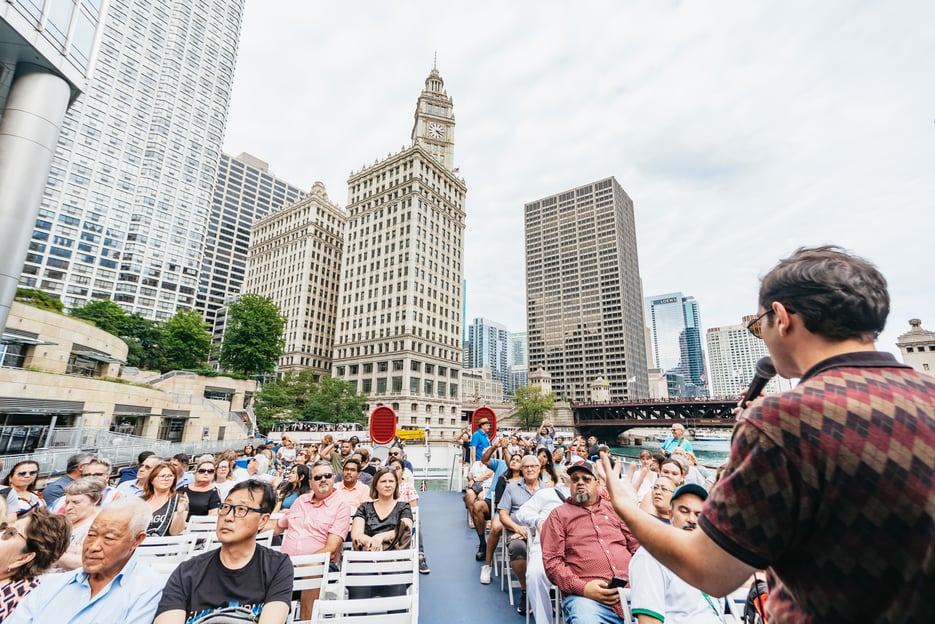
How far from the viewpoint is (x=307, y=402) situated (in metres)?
44.2

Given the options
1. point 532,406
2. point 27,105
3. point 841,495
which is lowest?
point 532,406

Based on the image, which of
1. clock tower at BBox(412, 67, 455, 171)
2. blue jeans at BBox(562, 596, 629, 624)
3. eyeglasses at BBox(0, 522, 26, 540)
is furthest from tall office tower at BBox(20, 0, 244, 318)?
blue jeans at BBox(562, 596, 629, 624)

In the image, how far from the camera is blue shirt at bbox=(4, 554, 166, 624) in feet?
8.34

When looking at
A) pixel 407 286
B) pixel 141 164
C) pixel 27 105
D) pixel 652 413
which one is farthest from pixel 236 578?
pixel 141 164

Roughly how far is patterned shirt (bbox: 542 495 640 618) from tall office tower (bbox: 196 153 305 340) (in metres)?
104

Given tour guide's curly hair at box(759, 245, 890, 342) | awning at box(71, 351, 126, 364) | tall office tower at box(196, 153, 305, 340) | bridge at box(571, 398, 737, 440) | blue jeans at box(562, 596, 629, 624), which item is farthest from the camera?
tall office tower at box(196, 153, 305, 340)

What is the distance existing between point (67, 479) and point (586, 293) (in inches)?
4533

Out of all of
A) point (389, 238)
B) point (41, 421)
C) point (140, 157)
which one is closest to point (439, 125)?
point (389, 238)

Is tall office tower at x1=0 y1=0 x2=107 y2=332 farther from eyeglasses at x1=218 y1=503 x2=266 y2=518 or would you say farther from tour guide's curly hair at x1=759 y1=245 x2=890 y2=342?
tour guide's curly hair at x1=759 y1=245 x2=890 y2=342

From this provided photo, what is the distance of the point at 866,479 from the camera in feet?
2.98

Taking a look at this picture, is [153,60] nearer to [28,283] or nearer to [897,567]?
[28,283]

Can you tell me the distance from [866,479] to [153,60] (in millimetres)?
110711

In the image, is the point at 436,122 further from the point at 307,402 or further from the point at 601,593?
the point at 601,593

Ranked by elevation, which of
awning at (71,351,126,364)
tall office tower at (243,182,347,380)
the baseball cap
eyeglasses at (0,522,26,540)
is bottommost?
eyeglasses at (0,522,26,540)
